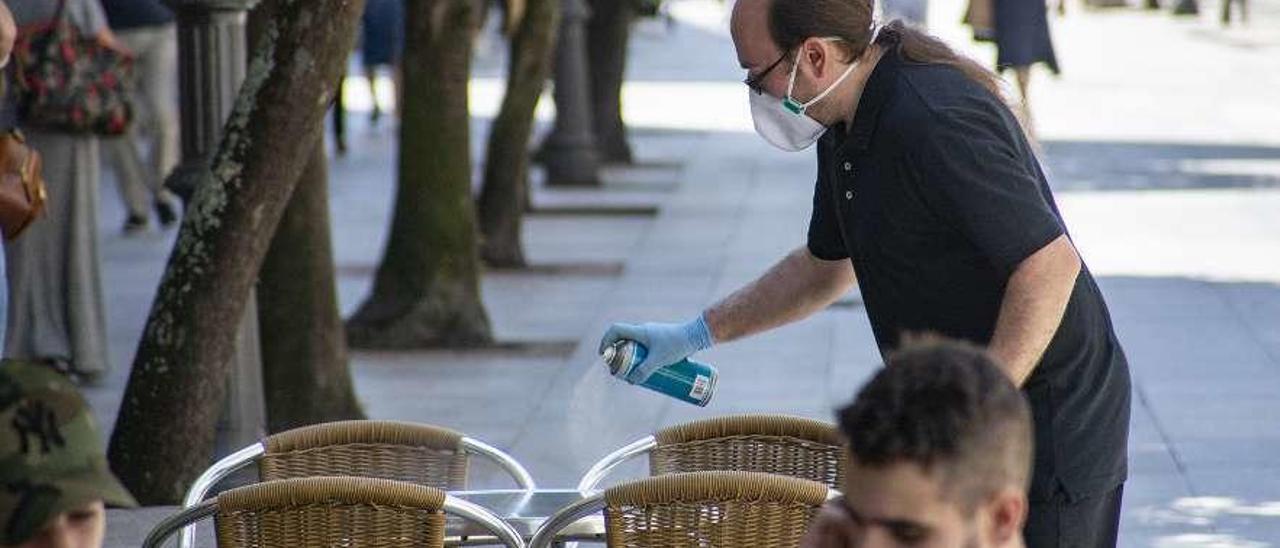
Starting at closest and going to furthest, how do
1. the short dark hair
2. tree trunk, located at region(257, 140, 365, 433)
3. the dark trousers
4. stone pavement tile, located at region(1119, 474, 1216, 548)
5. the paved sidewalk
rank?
the short dark hair, the dark trousers, stone pavement tile, located at region(1119, 474, 1216, 548), the paved sidewalk, tree trunk, located at region(257, 140, 365, 433)

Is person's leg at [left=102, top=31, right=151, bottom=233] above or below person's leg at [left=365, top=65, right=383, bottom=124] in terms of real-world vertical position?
above

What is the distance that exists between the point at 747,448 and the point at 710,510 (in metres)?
0.76

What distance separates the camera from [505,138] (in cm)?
1365

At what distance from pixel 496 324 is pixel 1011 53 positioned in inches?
138

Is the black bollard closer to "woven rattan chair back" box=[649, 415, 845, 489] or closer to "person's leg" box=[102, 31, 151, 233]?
"person's leg" box=[102, 31, 151, 233]

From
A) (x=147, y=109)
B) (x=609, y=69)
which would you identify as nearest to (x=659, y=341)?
(x=147, y=109)

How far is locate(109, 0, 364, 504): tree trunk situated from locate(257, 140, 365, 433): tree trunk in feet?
5.12

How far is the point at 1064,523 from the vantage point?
12.6 ft

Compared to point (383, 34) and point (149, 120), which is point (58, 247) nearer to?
point (149, 120)

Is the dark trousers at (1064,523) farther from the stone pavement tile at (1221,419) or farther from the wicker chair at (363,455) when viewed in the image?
the stone pavement tile at (1221,419)

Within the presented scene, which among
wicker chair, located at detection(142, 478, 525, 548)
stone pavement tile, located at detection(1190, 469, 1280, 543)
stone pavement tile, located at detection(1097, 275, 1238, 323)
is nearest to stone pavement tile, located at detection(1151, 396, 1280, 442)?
stone pavement tile, located at detection(1190, 469, 1280, 543)

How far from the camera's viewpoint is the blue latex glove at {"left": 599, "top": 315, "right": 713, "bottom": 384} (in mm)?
4637

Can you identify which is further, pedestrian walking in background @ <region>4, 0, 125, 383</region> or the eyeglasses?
pedestrian walking in background @ <region>4, 0, 125, 383</region>

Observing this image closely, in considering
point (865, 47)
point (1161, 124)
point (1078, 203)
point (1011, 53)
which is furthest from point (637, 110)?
point (865, 47)
